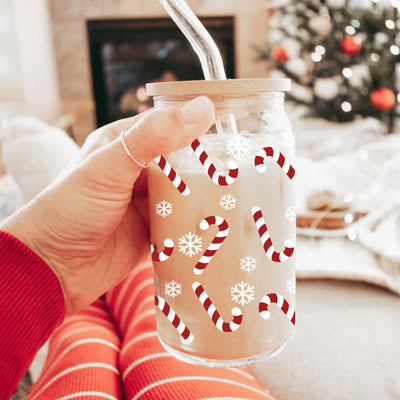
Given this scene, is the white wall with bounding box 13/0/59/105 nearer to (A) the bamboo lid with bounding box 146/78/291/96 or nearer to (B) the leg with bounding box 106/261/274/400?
(B) the leg with bounding box 106/261/274/400

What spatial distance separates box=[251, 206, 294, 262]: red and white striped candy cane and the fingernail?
0.10 m

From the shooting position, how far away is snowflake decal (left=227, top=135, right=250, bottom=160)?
0.43 meters

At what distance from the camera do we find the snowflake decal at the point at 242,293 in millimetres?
455

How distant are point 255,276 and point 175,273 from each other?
0.27ft

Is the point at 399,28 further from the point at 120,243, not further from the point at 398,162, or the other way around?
the point at 120,243

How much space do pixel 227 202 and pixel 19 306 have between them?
0.95 ft

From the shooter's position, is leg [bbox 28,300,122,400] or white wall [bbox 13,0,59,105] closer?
leg [bbox 28,300,122,400]

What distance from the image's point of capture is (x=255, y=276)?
46 cm

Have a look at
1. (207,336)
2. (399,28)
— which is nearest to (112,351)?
(207,336)

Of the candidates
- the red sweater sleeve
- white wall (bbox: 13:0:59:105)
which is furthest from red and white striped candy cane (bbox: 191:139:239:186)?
white wall (bbox: 13:0:59:105)

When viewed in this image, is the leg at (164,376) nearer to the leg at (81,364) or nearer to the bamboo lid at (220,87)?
the leg at (81,364)

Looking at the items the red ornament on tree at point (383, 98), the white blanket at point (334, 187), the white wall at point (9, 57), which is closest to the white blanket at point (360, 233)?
the white blanket at point (334, 187)

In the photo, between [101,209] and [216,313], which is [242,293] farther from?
[101,209]

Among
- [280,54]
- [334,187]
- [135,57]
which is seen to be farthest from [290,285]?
[135,57]
